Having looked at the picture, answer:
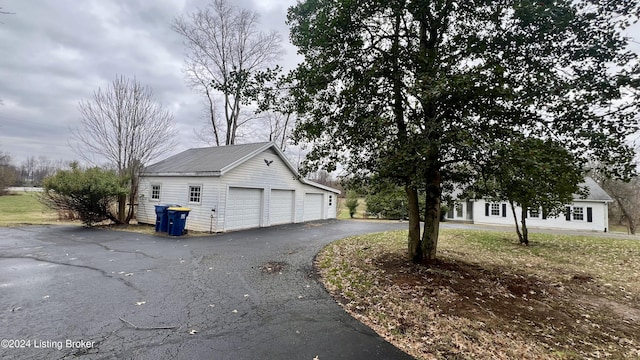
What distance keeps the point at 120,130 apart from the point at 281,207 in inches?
362

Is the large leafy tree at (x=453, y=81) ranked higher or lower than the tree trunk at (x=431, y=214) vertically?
higher

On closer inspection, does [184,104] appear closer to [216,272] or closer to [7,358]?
[216,272]

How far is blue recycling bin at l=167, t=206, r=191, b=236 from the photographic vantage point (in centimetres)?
1065

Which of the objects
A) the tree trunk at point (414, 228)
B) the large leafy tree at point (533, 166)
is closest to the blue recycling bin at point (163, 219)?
the tree trunk at point (414, 228)

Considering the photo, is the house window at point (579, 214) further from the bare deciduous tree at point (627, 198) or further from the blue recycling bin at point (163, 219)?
the blue recycling bin at point (163, 219)

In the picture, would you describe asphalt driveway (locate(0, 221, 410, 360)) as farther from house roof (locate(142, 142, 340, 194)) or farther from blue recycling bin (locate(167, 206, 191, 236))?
house roof (locate(142, 142, 340, 194))

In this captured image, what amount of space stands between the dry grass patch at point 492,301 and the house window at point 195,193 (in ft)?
23.2

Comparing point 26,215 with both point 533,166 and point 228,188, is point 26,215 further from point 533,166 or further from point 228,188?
point 533,166

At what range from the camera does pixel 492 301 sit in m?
4.67

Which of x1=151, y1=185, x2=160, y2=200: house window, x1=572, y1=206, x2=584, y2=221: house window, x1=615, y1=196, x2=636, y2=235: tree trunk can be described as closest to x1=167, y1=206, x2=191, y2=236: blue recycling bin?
x1=151, y1=185, x2=160, y2=200: house window

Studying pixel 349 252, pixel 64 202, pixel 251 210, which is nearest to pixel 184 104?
pixel 64 202

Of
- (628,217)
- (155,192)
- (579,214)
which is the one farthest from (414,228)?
(628,217)

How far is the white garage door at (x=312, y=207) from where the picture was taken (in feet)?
57.1

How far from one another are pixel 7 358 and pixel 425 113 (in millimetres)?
6556
